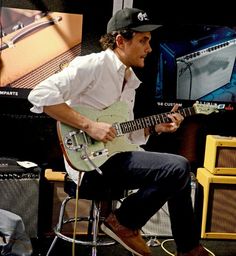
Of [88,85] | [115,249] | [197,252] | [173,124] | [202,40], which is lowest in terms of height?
[115,249]

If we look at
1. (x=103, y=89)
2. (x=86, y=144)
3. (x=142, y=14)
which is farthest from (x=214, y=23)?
(x=86, y=144)

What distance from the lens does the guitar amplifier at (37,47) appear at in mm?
3791

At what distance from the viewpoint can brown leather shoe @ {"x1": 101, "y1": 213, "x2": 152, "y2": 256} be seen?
2.50 m

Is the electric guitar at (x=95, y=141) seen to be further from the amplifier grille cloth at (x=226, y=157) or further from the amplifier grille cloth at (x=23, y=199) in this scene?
the amplifier grille cloth at (x=226, y=157)

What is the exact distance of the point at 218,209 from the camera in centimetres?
379

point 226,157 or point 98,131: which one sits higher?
point 98,131

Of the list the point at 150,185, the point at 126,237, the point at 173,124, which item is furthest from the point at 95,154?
the point at 173,124

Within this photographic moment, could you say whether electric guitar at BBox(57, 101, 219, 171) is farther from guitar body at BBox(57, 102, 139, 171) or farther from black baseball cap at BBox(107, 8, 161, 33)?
black baseball cap at BBox(107, 8, 161, 33)

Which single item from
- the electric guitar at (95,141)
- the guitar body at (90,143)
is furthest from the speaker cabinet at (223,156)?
the guitar body at (90,143)

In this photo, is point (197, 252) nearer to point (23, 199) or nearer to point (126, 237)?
point (126, 237)

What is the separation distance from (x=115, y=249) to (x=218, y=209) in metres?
0.92

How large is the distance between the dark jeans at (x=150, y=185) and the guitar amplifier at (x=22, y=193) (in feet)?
2.81

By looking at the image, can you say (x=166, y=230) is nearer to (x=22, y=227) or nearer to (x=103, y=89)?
(x=22, y=227)

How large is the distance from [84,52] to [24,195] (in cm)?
129
